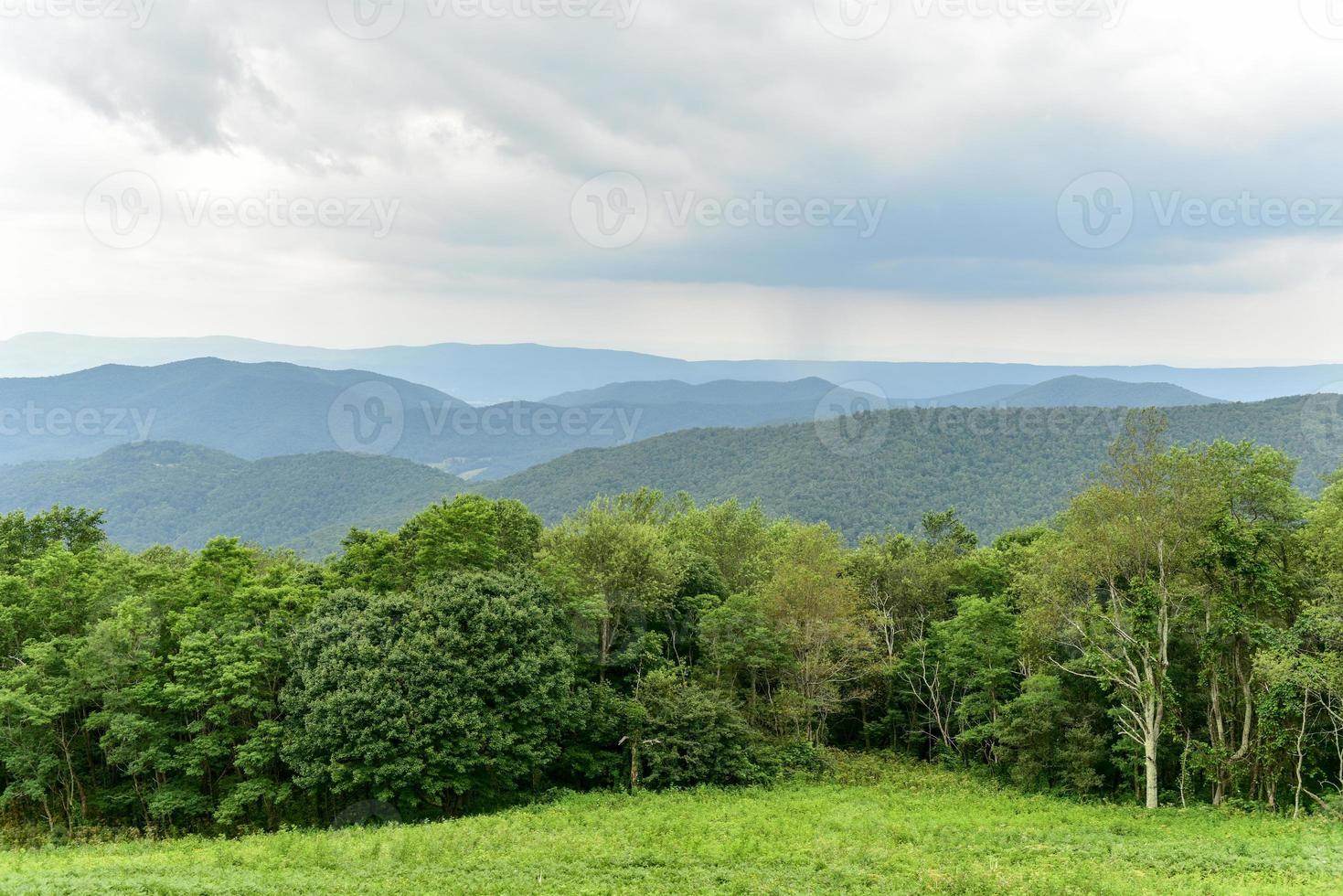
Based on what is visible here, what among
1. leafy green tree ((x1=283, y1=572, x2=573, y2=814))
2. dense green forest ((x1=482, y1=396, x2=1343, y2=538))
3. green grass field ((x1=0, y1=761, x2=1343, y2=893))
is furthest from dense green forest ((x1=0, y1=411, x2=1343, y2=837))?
dense green forest ((x1=482, y1=396, x2=1343, y2=538))

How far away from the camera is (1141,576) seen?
86.2 ft

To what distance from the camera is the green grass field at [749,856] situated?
16422 millimetres

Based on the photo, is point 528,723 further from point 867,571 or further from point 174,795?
point 867,571

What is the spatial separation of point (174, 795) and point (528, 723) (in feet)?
39.3

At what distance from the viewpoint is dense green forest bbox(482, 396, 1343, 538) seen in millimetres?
133625

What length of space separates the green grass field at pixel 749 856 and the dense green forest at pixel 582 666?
3.13 meters

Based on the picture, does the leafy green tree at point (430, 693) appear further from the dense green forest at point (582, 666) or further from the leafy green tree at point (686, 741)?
the leafy green tree at point (686, 741)

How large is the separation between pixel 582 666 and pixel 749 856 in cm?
1403

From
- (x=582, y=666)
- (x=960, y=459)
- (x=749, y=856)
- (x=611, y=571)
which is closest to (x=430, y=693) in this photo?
(x=582, y=666)

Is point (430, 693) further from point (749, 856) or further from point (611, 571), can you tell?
point (749, 856)

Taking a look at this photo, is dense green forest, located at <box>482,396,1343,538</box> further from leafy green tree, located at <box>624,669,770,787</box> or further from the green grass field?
the green grass field

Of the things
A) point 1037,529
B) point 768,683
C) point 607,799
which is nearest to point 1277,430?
point 1037,529

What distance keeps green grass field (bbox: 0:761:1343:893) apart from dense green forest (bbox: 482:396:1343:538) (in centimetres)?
9933

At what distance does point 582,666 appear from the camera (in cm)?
3216
